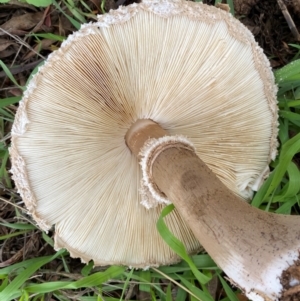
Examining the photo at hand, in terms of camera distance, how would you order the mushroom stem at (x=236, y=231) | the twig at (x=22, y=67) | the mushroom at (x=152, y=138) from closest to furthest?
the mushroom stem at (x=236, y=231), the mushroom at (x=152, y=138), the twig at (x=22, y=67)

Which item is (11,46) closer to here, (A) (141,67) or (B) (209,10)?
(A) (141,67)

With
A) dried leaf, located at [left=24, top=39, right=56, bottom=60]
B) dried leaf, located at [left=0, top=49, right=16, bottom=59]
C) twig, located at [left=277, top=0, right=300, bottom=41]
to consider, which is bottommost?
dried leaf, located at [left=0, top=49, right=16, bottom=59]

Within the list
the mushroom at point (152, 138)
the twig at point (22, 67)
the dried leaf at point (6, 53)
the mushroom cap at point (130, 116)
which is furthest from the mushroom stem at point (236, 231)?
the dried leaf at point (6, 53)

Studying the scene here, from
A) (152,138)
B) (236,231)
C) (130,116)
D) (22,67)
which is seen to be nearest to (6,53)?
(22,67)

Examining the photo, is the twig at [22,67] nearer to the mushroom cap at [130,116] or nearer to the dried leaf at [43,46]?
the dried leaf at [43,46]

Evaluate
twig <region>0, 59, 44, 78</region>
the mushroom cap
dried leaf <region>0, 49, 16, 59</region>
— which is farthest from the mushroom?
dried leaf <region>0, 49, 16, 59</region>

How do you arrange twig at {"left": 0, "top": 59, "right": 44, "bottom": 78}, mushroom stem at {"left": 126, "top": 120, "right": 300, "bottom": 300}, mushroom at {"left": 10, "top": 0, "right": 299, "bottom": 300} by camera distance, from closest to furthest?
mushroom stem at {"left": 126, "top": 120, "right": 300, "bottom": 300} → mushroom at {"left": 10, "top": 0, "right": 299, "bottom": 300} → twig at {"left": 0, "top": 59, "right": 44, "bottom": 78}

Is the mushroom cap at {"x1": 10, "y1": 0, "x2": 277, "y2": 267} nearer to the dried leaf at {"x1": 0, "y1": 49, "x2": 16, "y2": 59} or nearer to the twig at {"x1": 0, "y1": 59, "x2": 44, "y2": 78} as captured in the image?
the twig at {"x1": 0, "y1": 59, "x2": 44, "y2": 78}

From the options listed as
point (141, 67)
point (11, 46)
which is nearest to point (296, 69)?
point (141, 67)
